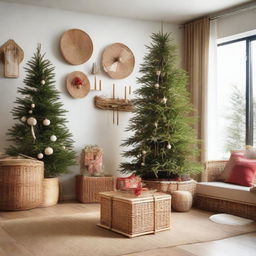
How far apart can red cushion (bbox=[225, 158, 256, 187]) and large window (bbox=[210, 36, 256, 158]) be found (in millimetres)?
781

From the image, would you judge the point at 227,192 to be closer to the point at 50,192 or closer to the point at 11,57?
the point at 50,192

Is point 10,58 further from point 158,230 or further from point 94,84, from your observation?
point 158,230

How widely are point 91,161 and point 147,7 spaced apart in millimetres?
2231

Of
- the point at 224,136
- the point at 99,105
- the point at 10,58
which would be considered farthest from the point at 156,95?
the point at 10,58

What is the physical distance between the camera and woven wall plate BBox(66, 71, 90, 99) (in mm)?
5637

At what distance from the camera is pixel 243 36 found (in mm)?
5617

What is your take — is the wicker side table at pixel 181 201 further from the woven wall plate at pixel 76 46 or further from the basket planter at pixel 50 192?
the woven wall plate at pixel 76 46

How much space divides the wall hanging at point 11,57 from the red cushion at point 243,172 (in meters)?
2.98

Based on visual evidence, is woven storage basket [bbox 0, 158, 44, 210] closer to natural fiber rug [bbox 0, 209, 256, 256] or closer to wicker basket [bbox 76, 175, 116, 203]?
natural fiber rug [bbox 0, 209, 256, 256]

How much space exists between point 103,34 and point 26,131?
1.88 meters

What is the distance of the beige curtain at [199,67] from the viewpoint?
5859 millimetres

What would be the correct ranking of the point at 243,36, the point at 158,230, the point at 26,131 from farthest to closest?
the point at 243,36 → the point at 26,131 → the point at 158,230

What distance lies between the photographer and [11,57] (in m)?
5.25

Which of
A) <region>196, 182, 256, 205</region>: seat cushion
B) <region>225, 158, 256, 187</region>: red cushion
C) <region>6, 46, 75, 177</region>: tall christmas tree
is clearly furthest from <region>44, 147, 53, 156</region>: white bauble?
<region>225, 158, 256, 187</region>: red cushion
